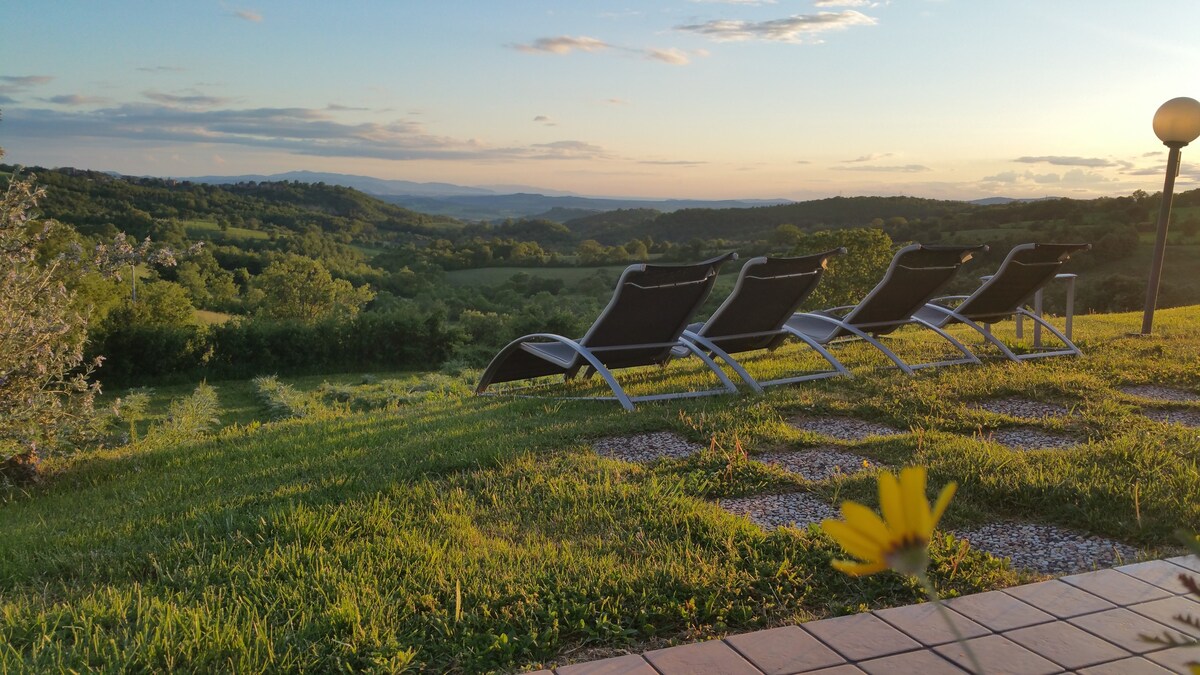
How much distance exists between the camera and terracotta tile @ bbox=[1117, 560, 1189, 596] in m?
2.42

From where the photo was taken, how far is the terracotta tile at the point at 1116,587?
2.35m

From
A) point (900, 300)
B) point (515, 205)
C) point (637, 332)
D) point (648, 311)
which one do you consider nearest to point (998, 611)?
point (648, 311)

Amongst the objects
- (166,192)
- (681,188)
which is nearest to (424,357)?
(681,188)

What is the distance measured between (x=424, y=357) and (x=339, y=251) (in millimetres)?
32258

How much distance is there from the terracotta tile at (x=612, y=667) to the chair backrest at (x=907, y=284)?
454 cm

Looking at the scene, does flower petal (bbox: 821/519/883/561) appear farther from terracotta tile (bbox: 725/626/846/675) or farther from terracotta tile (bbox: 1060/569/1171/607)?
terracotta tile (bbox: 1060/569/1171/607)

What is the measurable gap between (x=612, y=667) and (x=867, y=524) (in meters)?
1.58

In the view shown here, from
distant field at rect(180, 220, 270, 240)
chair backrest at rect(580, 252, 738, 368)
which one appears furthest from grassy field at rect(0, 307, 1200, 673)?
distant field at rect(180, 220, 270, 240)

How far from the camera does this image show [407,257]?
5678 cm

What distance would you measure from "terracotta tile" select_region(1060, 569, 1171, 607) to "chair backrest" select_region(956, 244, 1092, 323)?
453cm

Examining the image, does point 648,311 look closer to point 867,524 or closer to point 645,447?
point 645,447

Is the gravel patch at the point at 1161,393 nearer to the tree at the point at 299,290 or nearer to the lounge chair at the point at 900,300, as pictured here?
the lounge chair at the point at 900,300

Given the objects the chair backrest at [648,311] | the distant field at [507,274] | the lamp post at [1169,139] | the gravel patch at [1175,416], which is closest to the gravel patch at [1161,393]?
the gravel patch at [1175,416]

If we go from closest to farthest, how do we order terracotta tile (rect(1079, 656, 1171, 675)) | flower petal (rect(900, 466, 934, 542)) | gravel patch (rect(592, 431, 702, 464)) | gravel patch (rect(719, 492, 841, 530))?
flower petal (rect(900, 466, 934, 542))
terracotta tile (rect(1079, 656, 1171, 675))
gravel patch (rect(719, 492, 841, 530))
gravel patch (rect(592, 431, 702, 464))
